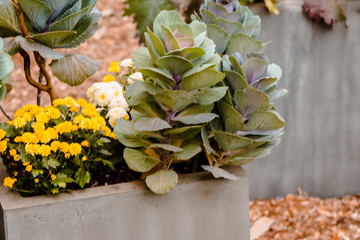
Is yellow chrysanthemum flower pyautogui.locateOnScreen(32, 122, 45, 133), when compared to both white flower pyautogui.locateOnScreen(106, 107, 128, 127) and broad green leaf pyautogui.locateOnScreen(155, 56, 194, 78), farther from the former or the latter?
broad green leaf pyautogui.locateOnScreen(155, 56, 194, 78)

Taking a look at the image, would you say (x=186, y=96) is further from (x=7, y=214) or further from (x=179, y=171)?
(x=7, y=214)

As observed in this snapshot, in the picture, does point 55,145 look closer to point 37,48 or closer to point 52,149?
point 52,149

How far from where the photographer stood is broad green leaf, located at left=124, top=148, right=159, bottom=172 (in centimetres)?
108

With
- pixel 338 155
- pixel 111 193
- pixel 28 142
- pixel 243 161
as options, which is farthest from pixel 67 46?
pixel 338 155

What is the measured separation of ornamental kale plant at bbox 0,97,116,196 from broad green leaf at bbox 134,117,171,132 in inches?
5.2

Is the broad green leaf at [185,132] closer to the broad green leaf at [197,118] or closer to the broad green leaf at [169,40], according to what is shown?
the broad green leaf at [197,118]

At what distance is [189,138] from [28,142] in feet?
1.27

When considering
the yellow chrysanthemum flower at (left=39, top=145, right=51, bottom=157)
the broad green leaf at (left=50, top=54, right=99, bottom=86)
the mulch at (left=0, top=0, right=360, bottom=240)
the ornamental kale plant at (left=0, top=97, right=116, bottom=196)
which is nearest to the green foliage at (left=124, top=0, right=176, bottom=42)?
the mulch at (left=0, top=0, right=360, bottom=240)

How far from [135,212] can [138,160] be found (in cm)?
13

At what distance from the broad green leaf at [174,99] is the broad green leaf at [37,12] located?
407 mm

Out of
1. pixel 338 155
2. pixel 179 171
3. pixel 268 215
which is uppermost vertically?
pixel 179 171

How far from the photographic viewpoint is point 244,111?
1086 millimetres

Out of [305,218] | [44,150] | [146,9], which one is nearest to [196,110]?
[44,150]

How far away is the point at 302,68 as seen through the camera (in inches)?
82.2
